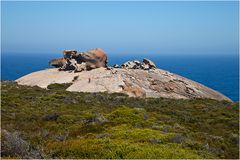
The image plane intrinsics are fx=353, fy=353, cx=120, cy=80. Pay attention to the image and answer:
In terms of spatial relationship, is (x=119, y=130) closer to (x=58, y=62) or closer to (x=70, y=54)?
(x=70, y=54)

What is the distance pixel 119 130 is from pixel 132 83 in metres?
24.5

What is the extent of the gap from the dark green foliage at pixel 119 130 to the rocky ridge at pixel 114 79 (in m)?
7.30

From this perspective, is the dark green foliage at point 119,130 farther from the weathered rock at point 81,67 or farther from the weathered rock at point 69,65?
the weathered rock at point 69,65

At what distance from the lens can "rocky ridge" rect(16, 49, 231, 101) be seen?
39406 millimetres

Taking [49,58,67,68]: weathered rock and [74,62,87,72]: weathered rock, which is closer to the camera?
[74,62,87,72]: weathered rock

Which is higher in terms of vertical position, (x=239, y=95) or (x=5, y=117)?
(x=5, y=117)

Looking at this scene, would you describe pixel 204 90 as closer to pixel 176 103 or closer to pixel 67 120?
pixel 176 103

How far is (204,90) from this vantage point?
45.1m

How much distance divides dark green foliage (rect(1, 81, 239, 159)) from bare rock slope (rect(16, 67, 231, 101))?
6848 millimetres

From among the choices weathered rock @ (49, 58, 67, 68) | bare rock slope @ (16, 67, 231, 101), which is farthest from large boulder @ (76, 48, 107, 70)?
weathered rock @ (49, 58, 67, 68)

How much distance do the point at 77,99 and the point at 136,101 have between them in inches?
210

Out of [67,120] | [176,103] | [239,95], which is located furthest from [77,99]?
[239,95]

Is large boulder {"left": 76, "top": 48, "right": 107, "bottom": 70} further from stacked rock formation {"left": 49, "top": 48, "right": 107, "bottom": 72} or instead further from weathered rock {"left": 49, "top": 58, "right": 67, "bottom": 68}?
weathered rock {"left": 49, "top": 58, "right": 67, "bottom": 68}

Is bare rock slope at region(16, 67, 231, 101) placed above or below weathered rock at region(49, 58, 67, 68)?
below
